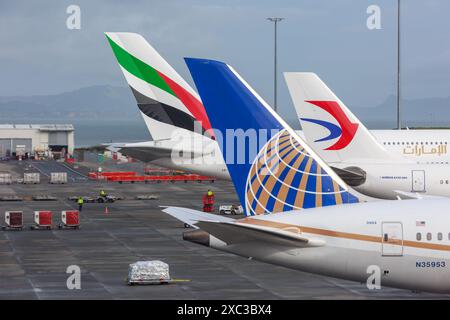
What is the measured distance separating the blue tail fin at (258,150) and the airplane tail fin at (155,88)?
114 feet

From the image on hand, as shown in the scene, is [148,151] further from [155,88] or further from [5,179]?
[5,179]

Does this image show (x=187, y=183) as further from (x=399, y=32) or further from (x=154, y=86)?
(x=154, y=86)

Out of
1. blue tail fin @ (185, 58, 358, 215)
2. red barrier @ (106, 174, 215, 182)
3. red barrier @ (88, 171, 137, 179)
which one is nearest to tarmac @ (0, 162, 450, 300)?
→ blue tail fin @ (185, 58, 358, 215)

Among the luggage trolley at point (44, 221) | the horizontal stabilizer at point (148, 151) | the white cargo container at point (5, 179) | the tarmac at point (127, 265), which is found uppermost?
the horizontal stabilizer at point (148, 151)

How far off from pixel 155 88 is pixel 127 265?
17.7 metres

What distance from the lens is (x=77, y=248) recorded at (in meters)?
57.1

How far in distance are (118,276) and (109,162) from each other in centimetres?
11576

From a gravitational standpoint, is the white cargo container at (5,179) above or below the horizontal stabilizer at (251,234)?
below

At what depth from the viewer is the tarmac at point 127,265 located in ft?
→ 135

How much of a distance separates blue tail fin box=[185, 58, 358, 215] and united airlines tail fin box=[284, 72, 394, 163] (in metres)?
32.8

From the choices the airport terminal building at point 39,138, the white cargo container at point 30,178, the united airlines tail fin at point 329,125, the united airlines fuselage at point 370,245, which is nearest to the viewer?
the united airlines fuselage at point 370,245

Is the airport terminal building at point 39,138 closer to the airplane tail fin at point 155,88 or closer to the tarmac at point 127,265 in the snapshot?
the tarmac at point 127,265

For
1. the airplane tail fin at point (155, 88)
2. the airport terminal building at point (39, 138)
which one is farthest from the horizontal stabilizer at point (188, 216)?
the airport terminal building at point (39, 138)
